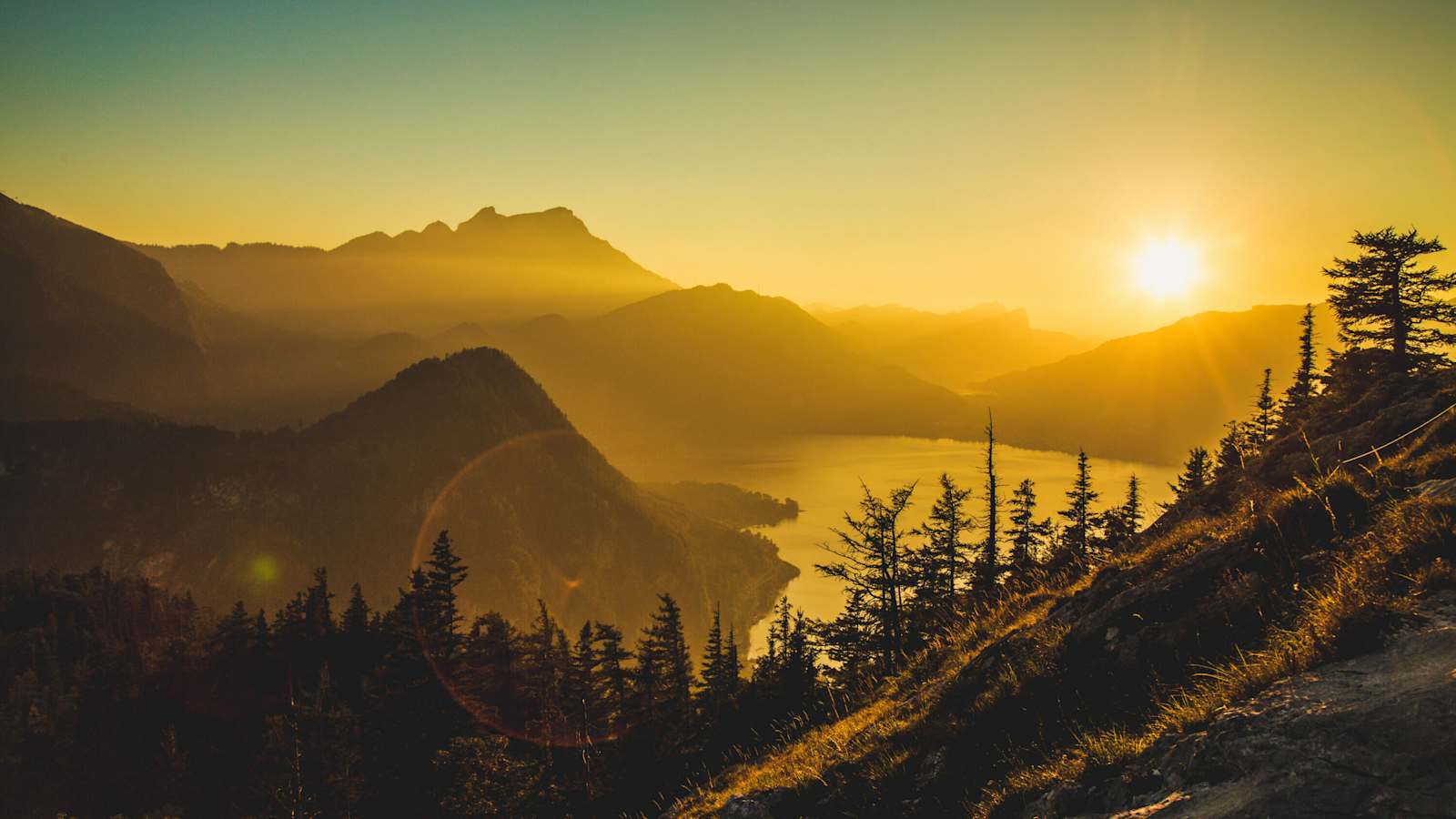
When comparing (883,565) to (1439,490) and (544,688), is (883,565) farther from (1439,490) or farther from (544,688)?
(544,688)

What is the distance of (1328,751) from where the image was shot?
12.0 feet

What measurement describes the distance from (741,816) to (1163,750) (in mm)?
5482

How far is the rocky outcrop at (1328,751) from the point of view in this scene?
3275 millimetres

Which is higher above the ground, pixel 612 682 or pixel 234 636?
pixel 612 682

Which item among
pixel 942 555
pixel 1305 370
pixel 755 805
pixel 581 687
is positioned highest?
pixel 1305 370

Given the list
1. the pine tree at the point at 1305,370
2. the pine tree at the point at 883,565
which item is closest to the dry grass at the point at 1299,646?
the pine tree at the point at 883,565

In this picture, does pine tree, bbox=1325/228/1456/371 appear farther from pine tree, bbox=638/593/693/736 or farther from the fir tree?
the fir tree

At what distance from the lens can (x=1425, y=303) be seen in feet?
104

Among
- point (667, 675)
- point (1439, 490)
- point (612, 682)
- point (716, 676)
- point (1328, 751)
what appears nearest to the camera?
point (1328, 751)

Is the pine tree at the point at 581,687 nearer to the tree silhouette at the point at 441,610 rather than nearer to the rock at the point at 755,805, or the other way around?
the tree silhouette at the point at 441,610

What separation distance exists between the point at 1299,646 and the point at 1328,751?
1.33m

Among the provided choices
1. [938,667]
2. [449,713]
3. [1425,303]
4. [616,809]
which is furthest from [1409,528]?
[449,713]

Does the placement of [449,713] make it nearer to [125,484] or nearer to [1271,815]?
[1271,815]

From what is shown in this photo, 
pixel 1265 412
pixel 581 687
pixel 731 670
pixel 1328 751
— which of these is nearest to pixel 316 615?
pixel 581 687
